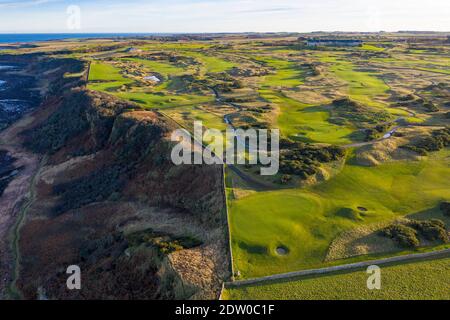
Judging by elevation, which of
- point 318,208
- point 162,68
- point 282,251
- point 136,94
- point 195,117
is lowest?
point 282,251

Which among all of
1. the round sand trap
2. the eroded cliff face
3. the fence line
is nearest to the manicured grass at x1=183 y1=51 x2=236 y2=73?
the eroded cliff face

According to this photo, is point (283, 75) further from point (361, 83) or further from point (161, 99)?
point (161, 99)

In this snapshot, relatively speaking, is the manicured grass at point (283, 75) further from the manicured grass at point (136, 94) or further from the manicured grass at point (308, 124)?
the manicured grass at point (136, 94)

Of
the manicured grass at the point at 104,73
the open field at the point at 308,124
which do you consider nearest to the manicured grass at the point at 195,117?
the open field at the point at 308,124

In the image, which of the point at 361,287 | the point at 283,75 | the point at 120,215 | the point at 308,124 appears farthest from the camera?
the point at 283,75

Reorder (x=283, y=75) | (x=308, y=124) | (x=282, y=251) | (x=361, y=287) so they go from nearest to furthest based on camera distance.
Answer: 1. (x=361, y=287)
2. (x=282, y=251)
3. (x=308, y=124)
4. (x=283, y=75)

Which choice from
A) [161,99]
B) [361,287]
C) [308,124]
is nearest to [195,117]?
[161,99]
